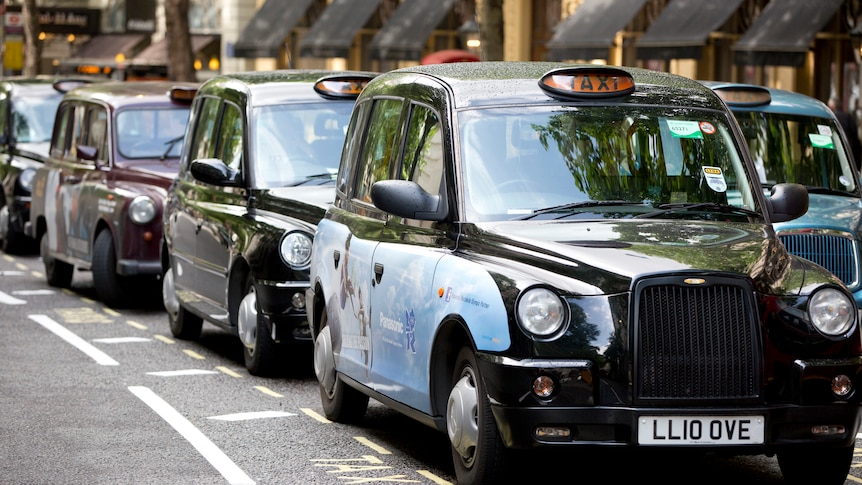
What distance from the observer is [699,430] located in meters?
6.62

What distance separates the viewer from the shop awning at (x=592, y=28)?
2725 cm

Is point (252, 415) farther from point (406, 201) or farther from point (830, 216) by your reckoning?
point (830, 216)

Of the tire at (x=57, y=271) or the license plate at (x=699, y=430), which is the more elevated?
the license plate at (x=699, y=430)

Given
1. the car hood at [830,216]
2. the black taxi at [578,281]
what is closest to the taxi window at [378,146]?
the black taxi at [578,281]

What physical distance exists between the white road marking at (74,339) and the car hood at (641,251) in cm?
520

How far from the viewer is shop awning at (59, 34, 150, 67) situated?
55531 millimetres

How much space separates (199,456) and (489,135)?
6.73 ft

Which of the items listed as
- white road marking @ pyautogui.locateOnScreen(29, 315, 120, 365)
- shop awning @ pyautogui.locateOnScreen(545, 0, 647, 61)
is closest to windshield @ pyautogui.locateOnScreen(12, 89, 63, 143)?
white road marking @ pyautogui.locateOnScreen(29, 315, 120, 365)

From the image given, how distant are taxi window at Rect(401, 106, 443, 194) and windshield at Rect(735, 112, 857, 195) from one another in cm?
492

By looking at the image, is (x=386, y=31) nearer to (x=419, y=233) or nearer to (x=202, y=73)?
(x=202, y=73)

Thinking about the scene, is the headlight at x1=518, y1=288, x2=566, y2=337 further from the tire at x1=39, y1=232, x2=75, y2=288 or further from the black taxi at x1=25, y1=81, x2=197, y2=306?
the tire at x1=39, y1=232, x2=75, y2=288

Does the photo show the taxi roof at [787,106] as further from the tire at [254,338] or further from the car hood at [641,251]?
the car hood at [641,251]

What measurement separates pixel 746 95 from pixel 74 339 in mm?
5281

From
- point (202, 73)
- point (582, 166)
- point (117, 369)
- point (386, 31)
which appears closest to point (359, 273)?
point (582, 166)
